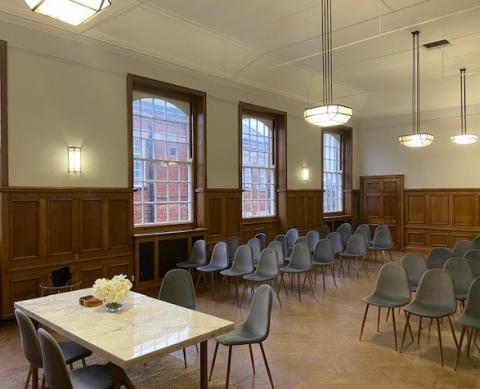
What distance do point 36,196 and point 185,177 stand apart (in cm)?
274

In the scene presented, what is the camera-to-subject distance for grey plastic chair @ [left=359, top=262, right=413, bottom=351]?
4141 mm

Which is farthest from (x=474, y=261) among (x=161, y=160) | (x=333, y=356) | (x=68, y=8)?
(x=68, y=8)

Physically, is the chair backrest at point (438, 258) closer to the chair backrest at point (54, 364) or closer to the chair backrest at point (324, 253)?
the chair backrest at point (324, 253)

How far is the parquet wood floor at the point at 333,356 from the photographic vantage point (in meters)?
3.32

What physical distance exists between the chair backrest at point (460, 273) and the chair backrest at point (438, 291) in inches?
29.2

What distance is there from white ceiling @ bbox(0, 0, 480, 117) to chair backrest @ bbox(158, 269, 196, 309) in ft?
11.8

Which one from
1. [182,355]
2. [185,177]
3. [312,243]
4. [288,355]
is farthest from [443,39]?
[182,355]

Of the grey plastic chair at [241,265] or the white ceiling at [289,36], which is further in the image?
the grey plastic chair at [241,265]

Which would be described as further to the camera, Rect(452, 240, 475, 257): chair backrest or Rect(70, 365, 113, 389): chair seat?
Rect(452, 240, 475, 257): chair backrest

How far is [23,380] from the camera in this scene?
3.30 meters

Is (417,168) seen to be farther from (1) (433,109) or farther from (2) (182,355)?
(2) (182,355)

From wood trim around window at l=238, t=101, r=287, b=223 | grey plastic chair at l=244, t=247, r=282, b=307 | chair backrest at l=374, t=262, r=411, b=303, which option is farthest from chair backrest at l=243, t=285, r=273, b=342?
wood trim around window at l=238, t=101, r=287, b=223

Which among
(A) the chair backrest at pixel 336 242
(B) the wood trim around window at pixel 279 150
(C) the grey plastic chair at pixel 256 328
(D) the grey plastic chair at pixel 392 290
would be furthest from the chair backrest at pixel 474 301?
(B) the wood trim around window at pixel 279 150

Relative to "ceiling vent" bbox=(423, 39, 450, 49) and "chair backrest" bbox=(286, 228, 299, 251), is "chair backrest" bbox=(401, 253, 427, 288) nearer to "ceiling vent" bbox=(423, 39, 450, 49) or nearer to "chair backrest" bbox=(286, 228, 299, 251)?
"chair backrest" bbox=(286, 228, 299, 251)
